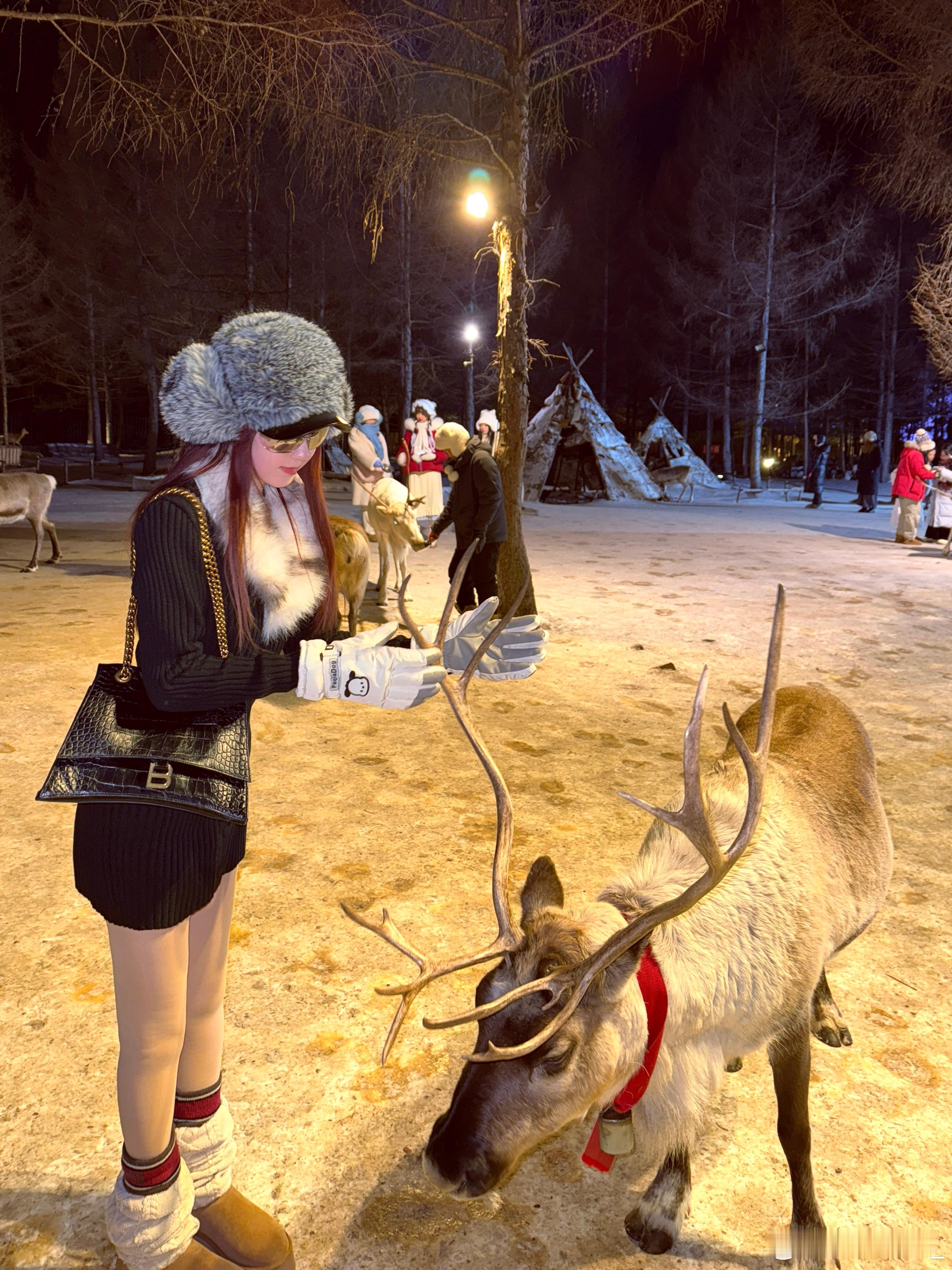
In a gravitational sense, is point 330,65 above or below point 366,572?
above

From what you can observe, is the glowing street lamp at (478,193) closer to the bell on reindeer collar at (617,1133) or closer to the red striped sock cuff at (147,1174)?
the bell on reindeer collar at (617,1133)

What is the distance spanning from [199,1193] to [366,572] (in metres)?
6.12

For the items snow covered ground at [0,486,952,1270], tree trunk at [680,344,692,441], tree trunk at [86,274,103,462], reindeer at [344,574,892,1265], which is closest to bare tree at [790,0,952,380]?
snow covered ground at [0,486,952,1270]

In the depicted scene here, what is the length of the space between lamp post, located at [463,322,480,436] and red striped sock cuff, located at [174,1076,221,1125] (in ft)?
71.6

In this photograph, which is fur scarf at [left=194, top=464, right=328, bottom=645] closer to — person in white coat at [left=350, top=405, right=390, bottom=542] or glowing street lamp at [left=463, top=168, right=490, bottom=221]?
person in white coat at [left=350, top=405, right=390, bottom=542]

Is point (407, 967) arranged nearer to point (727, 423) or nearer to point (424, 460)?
point (424, 460)

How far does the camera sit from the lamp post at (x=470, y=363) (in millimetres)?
22219

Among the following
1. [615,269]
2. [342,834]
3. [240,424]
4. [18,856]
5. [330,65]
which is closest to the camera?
[240,424]

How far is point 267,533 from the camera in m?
1.80

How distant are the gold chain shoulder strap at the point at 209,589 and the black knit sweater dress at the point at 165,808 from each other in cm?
1

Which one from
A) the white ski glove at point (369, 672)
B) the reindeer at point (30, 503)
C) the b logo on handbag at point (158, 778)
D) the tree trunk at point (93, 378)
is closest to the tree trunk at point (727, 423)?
the tree trunk at point (93, 378)

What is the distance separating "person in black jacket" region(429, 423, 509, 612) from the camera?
747 cm

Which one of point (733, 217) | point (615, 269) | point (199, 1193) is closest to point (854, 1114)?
point (199, 1193)

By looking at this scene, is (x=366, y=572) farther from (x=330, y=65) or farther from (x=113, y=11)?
(x=113, y=11)
